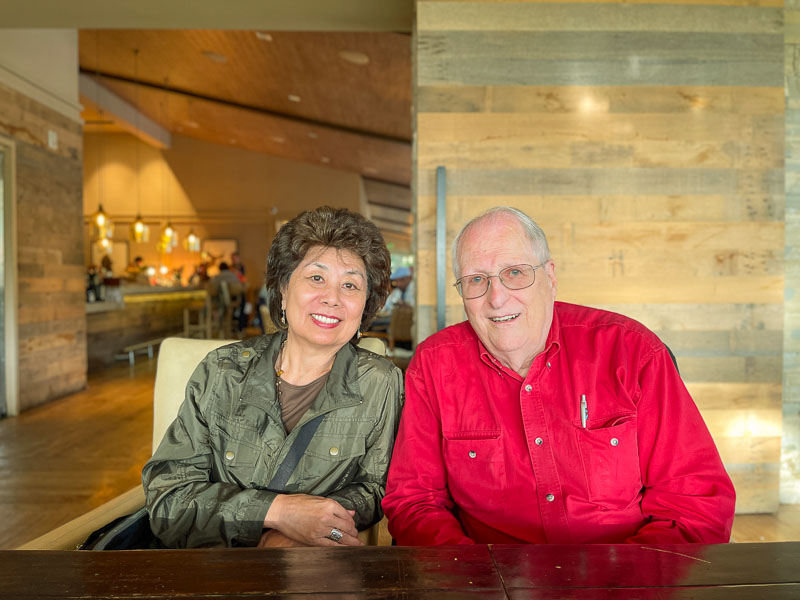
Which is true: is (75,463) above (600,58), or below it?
below

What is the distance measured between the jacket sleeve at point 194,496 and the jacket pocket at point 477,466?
0.47 metres

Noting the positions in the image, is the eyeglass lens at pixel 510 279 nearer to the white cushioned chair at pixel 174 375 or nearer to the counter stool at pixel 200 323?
the white cushioned chair at pixel 174 375

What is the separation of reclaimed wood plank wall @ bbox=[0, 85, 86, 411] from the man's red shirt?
15.7ft

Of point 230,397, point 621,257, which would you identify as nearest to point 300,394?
point 230,397

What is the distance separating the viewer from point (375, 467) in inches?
60.4

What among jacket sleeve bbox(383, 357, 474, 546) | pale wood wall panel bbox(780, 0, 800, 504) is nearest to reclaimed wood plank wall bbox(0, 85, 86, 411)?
jacket sleeve bbox(383, 357, 474, 546)

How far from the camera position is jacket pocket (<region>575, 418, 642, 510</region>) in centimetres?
133

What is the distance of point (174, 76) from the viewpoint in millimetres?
8641

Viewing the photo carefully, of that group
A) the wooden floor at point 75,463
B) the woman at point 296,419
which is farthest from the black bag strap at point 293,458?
the wooden floor at point 75,463

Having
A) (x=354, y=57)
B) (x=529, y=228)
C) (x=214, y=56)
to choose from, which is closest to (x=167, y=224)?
(x=214, y=56)

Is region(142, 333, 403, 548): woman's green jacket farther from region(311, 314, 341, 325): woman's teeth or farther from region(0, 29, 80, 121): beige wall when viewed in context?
→ region(0, 29, 80, 121): beige wall

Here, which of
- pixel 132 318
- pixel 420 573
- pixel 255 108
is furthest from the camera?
pixel 255 108

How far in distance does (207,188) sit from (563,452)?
44.9ft

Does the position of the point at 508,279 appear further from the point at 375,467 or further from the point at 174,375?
the point at 174,375
